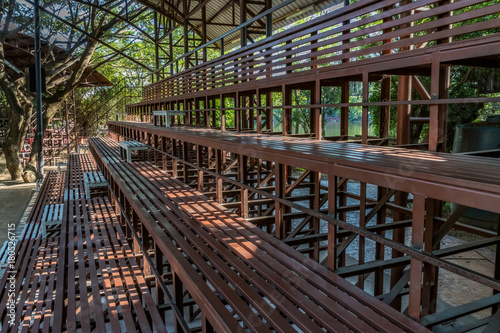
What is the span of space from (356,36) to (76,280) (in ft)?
21.4

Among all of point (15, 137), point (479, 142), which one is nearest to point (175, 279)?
point (479, 142)

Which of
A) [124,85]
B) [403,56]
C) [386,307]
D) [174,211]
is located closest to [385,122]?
[403,56]

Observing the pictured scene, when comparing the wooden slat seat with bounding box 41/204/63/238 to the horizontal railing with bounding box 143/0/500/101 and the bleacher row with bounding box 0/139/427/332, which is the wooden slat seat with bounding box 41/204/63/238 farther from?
the horizontal railing with bounding box 143/0/500/101

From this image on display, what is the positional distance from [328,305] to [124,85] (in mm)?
41539

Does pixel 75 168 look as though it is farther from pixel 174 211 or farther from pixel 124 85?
pixel 124 85

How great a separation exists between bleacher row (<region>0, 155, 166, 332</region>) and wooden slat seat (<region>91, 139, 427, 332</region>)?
103cm

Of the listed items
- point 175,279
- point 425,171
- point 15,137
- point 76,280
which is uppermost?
point 425,171

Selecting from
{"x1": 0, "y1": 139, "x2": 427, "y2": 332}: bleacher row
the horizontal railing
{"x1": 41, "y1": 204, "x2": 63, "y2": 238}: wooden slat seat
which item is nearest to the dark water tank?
the horizontal railing

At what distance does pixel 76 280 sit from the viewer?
759 centimetres

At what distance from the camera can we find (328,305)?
132 inches

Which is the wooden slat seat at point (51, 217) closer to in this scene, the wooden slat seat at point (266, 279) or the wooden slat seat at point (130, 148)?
the wooden slat seat at point (130, 148)

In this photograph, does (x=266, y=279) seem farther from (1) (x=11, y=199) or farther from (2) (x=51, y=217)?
(1) (x=11, y=199)

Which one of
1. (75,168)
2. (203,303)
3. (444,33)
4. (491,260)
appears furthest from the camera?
(75,168)

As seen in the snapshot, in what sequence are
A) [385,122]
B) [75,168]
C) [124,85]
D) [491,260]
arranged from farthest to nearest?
[124,85] → [75,168] → [491,260] → [385,122]
